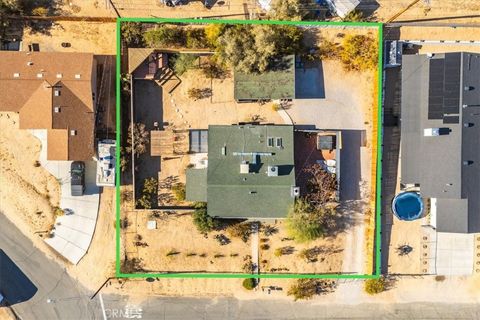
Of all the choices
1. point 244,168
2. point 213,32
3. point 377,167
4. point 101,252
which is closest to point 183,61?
point 213,32

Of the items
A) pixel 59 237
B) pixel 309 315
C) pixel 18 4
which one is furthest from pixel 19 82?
pixel 309 315

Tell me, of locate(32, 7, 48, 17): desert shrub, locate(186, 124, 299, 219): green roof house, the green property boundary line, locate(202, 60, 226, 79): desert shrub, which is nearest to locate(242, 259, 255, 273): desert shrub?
the green property boundary line

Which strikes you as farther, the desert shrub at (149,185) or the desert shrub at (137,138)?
the desert shrub at (149,185)

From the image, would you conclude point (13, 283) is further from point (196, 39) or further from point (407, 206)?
point (407, 206)

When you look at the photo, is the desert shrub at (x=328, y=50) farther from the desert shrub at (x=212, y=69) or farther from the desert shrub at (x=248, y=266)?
the desert shrub at (x=248, y=266)

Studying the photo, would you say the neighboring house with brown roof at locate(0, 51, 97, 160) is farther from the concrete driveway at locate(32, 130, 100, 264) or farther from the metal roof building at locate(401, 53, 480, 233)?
the metal roof building at locate(401, 53, 480, 233)

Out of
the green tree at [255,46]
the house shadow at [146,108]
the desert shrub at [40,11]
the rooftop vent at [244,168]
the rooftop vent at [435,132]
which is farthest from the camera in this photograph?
the house shadow at [146,108]

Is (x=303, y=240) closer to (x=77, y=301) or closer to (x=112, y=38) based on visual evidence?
(x=77, y=301)

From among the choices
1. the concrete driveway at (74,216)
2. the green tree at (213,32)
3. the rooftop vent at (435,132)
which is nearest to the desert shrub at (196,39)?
the green tree at (213,32)
